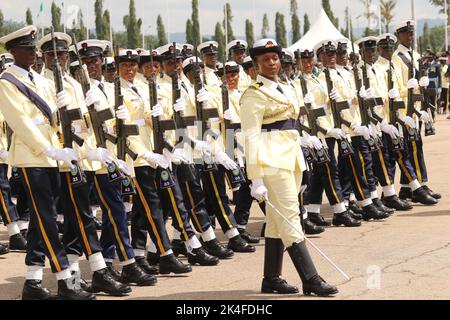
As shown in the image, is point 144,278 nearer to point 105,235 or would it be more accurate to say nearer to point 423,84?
point 105,235

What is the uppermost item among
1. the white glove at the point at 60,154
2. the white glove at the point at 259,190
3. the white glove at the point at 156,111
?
the white glove at the point at 156,111

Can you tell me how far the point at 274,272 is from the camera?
283 inches

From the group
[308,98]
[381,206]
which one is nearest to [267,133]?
[308,98]

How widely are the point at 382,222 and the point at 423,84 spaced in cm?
216

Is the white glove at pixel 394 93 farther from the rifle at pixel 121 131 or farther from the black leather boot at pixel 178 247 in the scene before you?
the rifle at pixel 121 131

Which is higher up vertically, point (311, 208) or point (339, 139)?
point (339, 139)

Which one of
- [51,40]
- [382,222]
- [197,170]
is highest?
[51,40]

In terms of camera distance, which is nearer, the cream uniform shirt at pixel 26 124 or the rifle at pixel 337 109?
the cream uniform shirt at pixel 26 124

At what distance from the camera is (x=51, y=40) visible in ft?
25.2

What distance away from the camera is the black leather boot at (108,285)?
7.32 m

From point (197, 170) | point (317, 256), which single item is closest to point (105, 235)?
point (197, 170)

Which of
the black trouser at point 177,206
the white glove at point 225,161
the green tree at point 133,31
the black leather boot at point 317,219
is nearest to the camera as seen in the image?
the black trouser at point 177,206

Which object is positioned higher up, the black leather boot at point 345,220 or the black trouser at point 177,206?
the black trouser at point 177,206

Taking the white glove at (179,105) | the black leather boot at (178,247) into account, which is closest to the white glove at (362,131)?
the black leather boot at (178,247)
